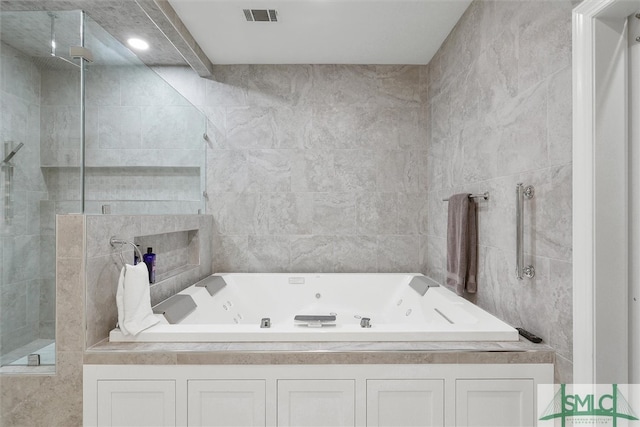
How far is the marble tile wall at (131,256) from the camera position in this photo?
4.44ft

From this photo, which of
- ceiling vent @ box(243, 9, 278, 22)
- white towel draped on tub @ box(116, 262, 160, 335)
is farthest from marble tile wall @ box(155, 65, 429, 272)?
white towel draped on tub @ box(116, 262, 160, 335)

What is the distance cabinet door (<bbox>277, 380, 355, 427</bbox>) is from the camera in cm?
128

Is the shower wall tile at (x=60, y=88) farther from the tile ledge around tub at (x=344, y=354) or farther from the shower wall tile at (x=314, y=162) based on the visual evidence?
the shower wall tile at (x=314, y=162)

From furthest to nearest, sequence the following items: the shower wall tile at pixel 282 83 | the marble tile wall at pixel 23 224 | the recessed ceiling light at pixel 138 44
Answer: the shower wall tile at pixel 282 83, the recessed ceiling light at pixel 138 44, the marble tile wall at pixel 23 224

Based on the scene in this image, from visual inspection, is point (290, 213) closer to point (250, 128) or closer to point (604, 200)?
point (250, 128)

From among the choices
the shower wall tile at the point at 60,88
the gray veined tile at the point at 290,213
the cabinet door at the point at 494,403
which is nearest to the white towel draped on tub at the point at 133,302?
the shower wall tile at the point at 60,88

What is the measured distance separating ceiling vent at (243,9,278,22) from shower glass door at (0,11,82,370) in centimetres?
98

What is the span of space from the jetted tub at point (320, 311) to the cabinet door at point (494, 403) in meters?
0.17

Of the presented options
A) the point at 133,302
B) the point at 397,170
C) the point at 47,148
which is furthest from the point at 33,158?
the point at 397,170

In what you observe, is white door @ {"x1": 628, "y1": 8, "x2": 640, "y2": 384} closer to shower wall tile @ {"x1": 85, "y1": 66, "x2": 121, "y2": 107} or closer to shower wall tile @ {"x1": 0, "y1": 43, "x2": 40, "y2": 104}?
shower wall tile @ {"x1": 85, "y1": 66, "x2": 121, "y2": 107}

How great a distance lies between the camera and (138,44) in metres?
2.38

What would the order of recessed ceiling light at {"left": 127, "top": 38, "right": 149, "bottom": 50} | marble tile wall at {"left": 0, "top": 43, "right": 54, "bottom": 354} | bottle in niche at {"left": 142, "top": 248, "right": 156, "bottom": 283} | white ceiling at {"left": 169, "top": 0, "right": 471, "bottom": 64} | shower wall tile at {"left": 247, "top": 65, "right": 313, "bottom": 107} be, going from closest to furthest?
marble tile wall at {"left": 0, "top": 43, "right": 54, "bottom": 354}, bottle in niche at {"left": 142, "top": 248, "right": 156, "bottom": 283}, white ceiling at {"left": 169, "top": 0, "right": 471, "bottom": 64}, recessed ceiling light at {"left": 127, "top": 38, "right": 149, "bottom": 50}, shower wall tile at {"left": 247, "top": 65, "right": 313, "bottom": 107}

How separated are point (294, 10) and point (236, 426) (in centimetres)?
225

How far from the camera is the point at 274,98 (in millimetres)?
2822
